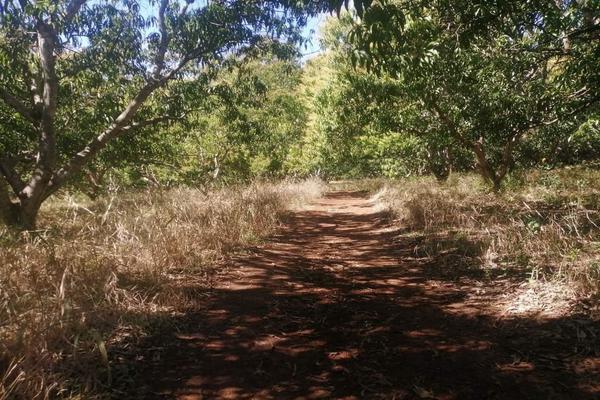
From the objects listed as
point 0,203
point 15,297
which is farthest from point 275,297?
A: point 0,203

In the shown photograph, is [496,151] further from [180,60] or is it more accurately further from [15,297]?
[15,297]

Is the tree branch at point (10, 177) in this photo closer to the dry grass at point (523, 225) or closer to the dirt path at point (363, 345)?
the dirt path at point (363, 345)

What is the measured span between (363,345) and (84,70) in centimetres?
739

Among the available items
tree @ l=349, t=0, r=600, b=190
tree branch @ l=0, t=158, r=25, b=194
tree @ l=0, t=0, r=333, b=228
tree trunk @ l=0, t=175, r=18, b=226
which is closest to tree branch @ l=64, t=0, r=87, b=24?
tree @ l=0, t=0, r=333, b=228

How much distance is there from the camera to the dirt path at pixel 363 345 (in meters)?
2.95

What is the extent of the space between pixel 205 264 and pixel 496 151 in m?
10.5

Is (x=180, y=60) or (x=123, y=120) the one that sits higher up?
(x=180, y=60)

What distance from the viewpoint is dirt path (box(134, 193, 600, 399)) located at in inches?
116

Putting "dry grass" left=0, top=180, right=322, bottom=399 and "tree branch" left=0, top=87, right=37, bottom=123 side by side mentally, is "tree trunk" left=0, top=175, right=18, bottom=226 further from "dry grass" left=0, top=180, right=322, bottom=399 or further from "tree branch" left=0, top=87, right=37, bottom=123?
"dry grass" left=0, top=180, right=322, bottom=399

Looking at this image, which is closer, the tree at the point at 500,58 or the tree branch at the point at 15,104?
the tree at the point at 500,58

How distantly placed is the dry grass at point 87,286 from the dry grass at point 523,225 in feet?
12.2

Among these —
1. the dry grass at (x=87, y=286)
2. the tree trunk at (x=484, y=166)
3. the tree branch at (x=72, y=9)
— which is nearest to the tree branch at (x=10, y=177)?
the dry grass at (x=87, y=286)

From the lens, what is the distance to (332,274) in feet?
19.6

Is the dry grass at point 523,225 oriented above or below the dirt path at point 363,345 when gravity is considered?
above
